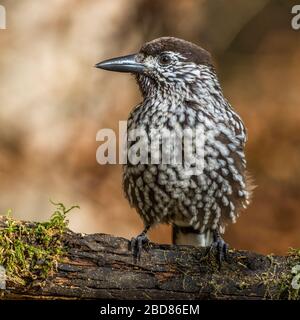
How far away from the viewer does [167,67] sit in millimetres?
6137

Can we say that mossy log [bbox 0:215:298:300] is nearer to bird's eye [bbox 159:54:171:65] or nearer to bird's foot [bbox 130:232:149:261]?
bird's foot [bbox 130:232:149:261]

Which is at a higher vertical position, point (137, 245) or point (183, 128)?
point (183, 128)

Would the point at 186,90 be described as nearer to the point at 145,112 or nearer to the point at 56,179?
the point at 145,112

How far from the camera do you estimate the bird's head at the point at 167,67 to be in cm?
611

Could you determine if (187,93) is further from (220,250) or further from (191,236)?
(220,250)

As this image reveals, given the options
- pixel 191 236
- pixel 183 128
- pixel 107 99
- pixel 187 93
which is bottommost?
pixel 191 236

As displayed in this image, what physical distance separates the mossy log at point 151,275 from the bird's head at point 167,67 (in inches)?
47.2

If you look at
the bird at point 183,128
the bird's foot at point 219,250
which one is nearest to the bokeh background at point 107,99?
the bird at point 183,128

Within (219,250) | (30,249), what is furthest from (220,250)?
(30,249)

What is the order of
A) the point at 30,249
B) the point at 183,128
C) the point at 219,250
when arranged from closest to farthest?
1. the point at 30,249
2. the point at 219,250
3. the point at 183,128

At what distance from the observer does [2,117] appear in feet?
27.8

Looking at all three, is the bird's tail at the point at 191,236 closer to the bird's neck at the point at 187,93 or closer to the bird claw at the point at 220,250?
the bird claw at the point at 220,250

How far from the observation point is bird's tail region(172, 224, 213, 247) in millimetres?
6230

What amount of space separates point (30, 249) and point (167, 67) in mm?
1702
